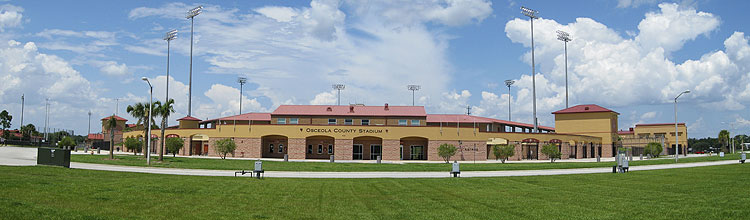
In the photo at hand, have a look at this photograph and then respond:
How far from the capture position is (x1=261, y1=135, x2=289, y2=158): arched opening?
63375 mm

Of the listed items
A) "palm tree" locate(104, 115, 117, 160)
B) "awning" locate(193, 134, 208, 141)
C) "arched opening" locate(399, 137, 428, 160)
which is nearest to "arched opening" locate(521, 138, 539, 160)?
"arched opening" locate(399, 137, 428, 160)

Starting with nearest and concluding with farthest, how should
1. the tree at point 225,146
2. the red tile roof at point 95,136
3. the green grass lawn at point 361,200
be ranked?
the green grass lawn at point 361,200 → the tree at point 225,146 → the red tile roof at point 95,136

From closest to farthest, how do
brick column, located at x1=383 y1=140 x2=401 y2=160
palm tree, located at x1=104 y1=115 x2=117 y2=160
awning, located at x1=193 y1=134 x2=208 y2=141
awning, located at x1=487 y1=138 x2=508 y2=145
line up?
palm tree, located at x1=104 y1=115 x2=117 y2=160, brick column, located at x1=383 y1=140 x2=401 y2=160, awning, located at x1=487 y1=138 x2=508 y2=145, awning, located at x1=193 y1=134 x2=208 y2=141

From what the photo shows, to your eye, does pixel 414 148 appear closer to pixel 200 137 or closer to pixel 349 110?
pixel 349 110

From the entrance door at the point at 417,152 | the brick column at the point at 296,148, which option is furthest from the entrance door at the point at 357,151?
the brick column at the point at 296,148

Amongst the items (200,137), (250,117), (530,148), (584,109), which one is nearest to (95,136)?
(250,117)

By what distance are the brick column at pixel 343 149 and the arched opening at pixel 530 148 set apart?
22.1 metres

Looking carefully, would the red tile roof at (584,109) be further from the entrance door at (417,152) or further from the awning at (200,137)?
the awning at (200,137)

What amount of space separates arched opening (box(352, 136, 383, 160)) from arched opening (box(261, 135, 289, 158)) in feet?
28.6

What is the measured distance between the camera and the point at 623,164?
32531mm

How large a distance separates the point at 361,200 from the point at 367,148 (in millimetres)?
45376

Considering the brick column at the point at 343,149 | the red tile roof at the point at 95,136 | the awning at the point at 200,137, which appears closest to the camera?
the brick column at the point at 343,149

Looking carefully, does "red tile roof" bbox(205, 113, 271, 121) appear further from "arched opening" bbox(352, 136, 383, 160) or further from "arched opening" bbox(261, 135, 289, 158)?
"arched opening" bbox(352, 136, 383, 160)

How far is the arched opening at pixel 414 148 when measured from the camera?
204ft
